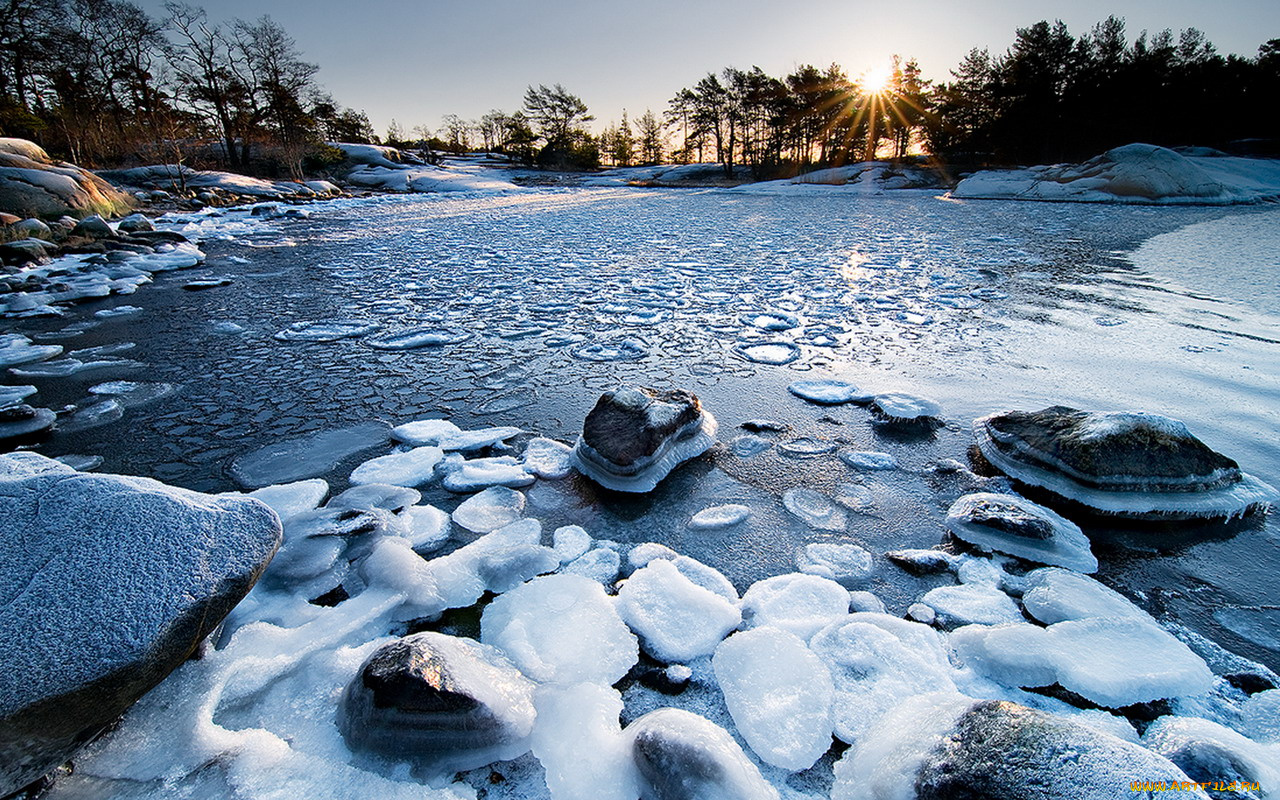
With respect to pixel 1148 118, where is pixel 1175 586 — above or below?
below

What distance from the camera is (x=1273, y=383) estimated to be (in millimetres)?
2219

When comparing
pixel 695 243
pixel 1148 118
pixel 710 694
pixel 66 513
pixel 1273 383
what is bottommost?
pixel 710 694

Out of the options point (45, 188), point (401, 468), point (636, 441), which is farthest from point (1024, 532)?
point (45, 188)

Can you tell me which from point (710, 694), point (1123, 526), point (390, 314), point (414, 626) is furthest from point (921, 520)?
point (390, 314)

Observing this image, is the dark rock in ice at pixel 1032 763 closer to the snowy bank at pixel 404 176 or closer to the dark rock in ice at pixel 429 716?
the dark rock in ice at pixel 429 716

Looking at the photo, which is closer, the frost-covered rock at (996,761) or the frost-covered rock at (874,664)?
the frost-covered rock at (996,761)

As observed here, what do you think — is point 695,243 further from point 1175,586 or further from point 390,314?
point 1175,586

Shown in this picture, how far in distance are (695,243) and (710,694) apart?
6.53m

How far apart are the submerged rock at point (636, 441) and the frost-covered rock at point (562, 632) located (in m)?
0.47

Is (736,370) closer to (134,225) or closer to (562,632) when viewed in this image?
(562,632)

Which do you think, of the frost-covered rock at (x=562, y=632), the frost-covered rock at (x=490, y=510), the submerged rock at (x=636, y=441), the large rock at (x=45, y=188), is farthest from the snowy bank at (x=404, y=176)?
the frost-covered rock at (x=562, y=632)

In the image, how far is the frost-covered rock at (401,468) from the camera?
1.68 m

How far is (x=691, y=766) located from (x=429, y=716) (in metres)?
0.42

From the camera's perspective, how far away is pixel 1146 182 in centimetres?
1233
